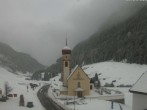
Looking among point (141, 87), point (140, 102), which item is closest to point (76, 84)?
point (140, 102)

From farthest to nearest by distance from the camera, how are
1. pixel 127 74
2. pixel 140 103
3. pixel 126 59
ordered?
pixel 126 59 < pixel 127 74 < pixel 140 103

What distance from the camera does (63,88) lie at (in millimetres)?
80562

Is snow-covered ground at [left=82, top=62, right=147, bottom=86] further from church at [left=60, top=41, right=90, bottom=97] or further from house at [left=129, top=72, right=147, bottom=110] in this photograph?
house at [left=129, top=72, right=147, bottom=110]

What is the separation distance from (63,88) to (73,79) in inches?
153

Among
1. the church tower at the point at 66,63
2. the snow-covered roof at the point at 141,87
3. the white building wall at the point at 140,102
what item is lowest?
the white building wall at the point at 140,102

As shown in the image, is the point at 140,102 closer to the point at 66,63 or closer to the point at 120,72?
the point at 66,63

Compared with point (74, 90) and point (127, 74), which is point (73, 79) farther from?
point (127, 74)

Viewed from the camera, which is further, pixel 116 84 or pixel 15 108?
pixel 116 84

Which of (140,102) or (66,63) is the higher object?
(66,63)

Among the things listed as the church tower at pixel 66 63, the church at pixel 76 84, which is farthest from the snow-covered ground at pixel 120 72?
the church tower at pixel 66 63

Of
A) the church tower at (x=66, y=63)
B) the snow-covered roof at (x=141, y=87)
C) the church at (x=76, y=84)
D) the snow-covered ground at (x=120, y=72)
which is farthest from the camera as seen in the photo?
the snow-covered ground at (x=120, y=72)

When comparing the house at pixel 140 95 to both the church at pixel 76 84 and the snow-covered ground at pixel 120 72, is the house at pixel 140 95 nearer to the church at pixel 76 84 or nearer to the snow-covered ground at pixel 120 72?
the church at pixel 76 84

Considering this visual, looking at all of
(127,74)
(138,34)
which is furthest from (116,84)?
(138,34)

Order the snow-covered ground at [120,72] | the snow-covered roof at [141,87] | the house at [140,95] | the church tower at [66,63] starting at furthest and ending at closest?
the snow-covered ground at [120,72] < the church tower at [66,63] < the house at [140,95] < the snow-covered roof at [141,87]
